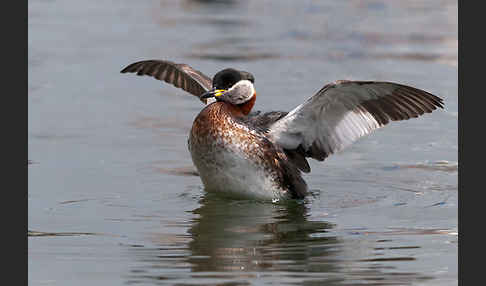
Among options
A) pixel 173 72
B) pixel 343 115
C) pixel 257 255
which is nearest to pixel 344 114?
pixel 343 115

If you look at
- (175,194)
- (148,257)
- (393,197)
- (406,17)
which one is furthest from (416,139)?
(406,17)

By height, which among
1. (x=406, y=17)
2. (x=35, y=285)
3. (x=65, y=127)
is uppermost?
(x=406, y=17)

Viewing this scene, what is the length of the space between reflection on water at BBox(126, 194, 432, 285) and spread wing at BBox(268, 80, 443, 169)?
90 centimetres

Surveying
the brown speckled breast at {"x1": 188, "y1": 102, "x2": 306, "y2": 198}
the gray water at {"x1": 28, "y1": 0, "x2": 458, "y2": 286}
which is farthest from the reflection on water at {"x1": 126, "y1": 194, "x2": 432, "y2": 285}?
the brown speckled breast at {"x1": 188, "y1": 102, "x2": 306, "y2": 198}

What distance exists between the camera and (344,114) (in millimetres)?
10023

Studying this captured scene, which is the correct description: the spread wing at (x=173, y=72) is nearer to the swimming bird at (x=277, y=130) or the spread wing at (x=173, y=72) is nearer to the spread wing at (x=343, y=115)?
the swimming bird at (x=277, y=130)

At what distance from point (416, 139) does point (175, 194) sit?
3.52 m

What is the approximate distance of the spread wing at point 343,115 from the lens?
9734 mm

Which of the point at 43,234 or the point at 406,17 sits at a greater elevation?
the point at 406,17

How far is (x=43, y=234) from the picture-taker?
8.50 meters

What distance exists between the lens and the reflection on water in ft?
24.0

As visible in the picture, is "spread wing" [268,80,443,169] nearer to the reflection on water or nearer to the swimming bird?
the swimming bird

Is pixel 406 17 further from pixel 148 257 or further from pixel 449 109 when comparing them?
pixel 148 257

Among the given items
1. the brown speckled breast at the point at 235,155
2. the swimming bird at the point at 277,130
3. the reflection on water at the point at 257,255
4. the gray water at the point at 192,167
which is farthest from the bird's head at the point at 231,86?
the reflection on water at the point at 257,255
